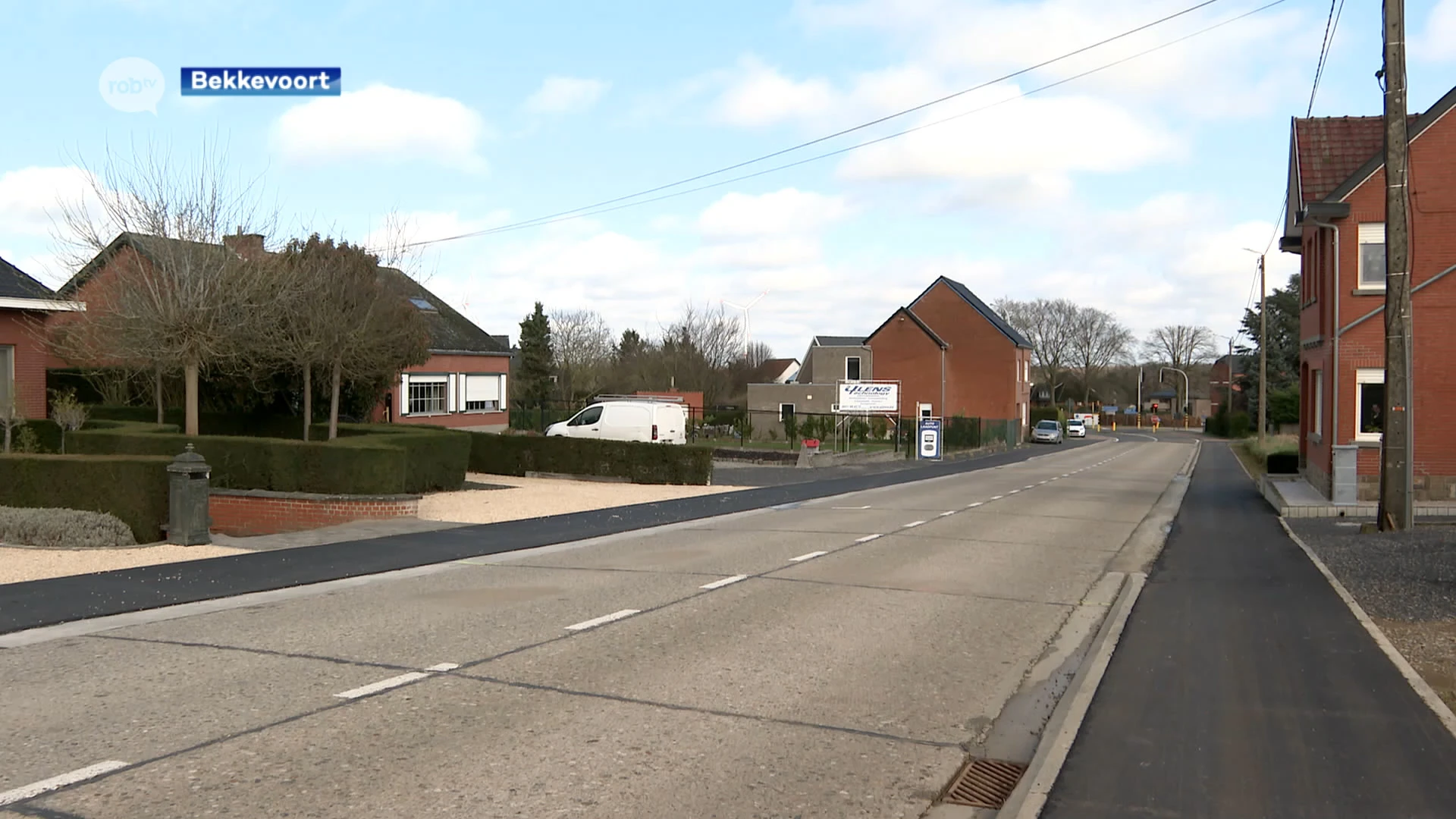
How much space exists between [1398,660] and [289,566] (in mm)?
10592

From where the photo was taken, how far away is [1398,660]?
27.3ft

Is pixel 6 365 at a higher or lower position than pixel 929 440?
higher

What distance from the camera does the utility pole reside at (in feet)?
55.6

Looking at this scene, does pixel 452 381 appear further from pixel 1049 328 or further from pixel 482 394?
pixel 1049 328

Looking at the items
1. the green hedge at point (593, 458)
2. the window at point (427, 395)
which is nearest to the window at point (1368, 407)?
the green hedge at point (593, 458)

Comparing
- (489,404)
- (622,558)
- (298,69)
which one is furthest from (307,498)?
(489,404)

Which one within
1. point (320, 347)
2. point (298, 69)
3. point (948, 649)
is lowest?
point (948, 649)

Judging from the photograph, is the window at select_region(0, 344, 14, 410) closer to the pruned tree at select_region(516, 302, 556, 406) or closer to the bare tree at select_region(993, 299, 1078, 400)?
the pruned tree at select_region(516, 302, 556, 406)

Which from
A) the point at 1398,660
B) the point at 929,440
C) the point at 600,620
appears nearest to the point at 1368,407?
the point at 1398,660

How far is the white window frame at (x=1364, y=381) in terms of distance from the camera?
2328 cm

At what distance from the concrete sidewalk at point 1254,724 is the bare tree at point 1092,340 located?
347ft

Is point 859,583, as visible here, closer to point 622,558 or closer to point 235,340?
point 622,558

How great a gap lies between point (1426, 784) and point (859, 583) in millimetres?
6788

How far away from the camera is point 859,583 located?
12.0 meters
